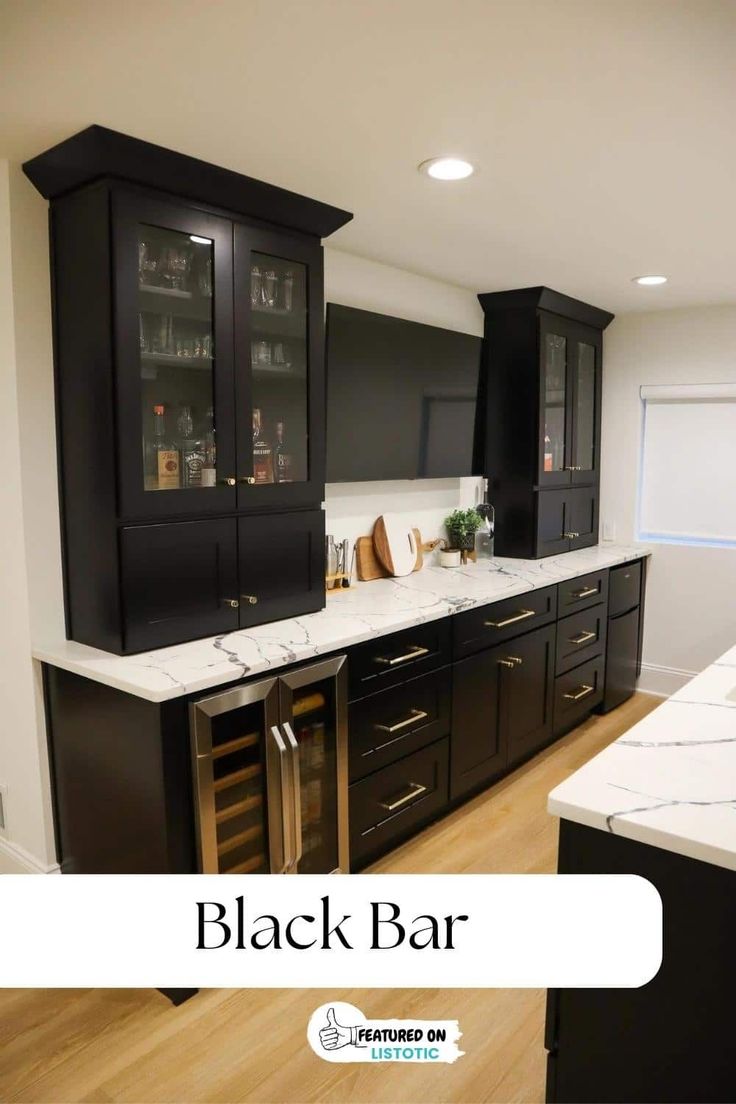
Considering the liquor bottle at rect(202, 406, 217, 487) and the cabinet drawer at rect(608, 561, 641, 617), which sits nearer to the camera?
the liquor bottle at rect(202, 406, 217, 487)

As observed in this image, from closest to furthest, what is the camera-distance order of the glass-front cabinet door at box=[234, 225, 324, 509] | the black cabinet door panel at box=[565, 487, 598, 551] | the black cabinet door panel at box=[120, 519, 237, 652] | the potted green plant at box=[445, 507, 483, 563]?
the black cabinet door panel at box=[120, 519, 237, 652] → the glass-front cabinet door at box=[234, 225, 324, 509] → the potted green plant at box=[445, 507, 483, 563] → the black cabinet door panel at box=[565, 487, 598, 551]

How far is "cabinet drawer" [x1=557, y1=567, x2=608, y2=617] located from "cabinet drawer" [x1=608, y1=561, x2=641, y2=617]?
0.37 ft

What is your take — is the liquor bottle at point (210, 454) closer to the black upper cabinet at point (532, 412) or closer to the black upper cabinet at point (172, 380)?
the black upper cabinet at point (172, 380)

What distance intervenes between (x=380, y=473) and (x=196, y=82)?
1.90 metres

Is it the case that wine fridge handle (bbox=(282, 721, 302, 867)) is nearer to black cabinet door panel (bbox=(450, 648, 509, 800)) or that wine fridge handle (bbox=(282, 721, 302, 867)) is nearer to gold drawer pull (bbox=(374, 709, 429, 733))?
gold drawer pull (bbox=(374, 709, 429, 733))

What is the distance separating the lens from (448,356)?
149 inches

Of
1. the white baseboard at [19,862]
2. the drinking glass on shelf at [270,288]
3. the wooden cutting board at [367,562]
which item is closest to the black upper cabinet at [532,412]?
the wooden cutting board at [367,562]

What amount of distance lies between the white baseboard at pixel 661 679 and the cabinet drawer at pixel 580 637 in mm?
711

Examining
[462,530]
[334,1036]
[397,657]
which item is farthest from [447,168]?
[334,1036]

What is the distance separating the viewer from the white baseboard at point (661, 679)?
4680mm

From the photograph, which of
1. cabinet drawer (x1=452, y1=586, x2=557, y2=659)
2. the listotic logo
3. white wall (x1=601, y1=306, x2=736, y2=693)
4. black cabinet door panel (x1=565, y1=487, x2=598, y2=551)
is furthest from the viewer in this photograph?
black cabinet door panel (x1=565, y1=487, x2=598, y2=551)

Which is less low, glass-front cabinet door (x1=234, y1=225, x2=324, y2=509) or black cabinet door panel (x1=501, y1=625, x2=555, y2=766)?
glass-front cabinet door (x1=234, y1=225, x2=324, y2=509)

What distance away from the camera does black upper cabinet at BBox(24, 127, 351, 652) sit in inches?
83.8

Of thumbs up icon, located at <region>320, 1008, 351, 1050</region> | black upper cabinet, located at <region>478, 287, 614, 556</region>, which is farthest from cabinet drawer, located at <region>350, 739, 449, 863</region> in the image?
black upper cabinet, located at <region>478, 287, 614, 556</region>
